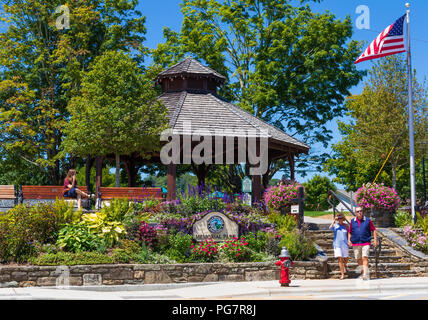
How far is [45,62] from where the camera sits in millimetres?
32438

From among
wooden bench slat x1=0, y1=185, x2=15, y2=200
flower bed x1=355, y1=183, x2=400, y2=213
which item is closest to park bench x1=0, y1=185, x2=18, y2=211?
wooden bench slat x1=0, y1=185, x2=15, y2=200

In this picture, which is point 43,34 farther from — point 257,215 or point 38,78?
point 257,215

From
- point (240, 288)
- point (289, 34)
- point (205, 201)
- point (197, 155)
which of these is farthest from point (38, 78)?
point (240, 288)

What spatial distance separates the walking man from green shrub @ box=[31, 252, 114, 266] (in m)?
6.21

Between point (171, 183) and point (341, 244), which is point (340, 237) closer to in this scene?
point (341, 244)

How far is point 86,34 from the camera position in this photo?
104 ft

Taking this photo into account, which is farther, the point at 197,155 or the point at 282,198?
the point at 197,155

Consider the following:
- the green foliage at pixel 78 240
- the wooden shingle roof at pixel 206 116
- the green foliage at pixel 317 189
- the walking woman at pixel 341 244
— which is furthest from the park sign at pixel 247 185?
the green foliage at pixel 317 189

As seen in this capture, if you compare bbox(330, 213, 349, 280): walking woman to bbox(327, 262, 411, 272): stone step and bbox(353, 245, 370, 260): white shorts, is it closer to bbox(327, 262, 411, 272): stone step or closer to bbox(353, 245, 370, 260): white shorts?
bbox(353, 245, 370, 260): white shorts

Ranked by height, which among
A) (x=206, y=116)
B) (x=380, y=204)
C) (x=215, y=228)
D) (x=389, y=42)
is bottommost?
(x=215, y=228)

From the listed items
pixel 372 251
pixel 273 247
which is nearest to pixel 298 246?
pixel 273 247

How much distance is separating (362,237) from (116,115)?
10652 mm

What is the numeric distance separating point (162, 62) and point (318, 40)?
10432 millimetres

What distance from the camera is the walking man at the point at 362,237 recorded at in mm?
12898
